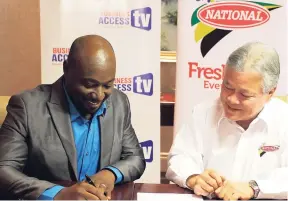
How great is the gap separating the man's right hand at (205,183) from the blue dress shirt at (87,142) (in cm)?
24

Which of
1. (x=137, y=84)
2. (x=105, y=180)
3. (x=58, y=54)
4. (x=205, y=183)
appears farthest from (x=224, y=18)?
(x=105, y=180)

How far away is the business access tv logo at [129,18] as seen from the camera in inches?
80.4

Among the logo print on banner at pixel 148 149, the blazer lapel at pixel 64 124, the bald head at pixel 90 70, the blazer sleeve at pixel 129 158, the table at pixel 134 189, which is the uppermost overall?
the bald head at pixel 90 70

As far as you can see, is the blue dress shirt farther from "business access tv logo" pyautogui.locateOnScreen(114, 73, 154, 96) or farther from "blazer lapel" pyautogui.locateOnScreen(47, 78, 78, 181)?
"business access tv logo" pyautogui.locateOnScreen(114, 73, 154, 96)

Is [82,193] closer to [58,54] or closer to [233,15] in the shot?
[58,54]

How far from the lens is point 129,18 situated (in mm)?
2059

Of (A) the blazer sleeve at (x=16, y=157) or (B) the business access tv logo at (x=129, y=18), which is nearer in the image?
(A) the blazer sleeve at (x=16, y=157)

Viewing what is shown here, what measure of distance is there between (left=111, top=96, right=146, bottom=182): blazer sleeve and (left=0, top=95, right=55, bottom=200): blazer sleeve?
24cm

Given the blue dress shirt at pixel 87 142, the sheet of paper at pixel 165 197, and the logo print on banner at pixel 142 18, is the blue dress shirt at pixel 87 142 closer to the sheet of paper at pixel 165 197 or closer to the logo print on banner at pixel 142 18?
the sheet of paper at pixel 165 197

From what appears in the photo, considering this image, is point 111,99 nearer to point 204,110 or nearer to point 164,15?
point 204,110

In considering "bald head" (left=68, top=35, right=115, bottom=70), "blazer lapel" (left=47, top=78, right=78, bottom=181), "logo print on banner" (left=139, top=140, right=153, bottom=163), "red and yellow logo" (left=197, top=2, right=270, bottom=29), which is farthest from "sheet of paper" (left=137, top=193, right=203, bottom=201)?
"red and yellow logo" (left=197, top=2, right=270, bottom=29)

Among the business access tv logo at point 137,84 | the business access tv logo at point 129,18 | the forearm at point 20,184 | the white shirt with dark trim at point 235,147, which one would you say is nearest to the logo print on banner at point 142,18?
the business access tv logo at point 129,18

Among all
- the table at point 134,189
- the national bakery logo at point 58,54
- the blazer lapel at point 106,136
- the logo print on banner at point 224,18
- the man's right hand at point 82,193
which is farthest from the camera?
the national bakery logo at point 58,54

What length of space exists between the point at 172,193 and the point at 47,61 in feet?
3.46
